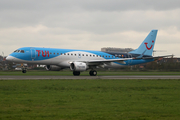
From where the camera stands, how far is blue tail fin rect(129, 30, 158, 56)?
156ft

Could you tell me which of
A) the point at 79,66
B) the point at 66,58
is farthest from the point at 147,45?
the point at 66,58

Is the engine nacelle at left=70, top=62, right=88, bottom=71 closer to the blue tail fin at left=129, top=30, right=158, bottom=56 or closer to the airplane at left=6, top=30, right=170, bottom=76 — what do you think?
the airplane at left=6, top=30, right=170, bottom=76

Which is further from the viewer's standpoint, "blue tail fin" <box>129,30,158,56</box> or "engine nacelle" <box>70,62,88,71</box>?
"blue tail fin" <box>129,30,158,56</box>

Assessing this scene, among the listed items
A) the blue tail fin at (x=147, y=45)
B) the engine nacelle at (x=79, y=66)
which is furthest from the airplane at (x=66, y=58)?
the blue tail fin at (x=147, y=45)

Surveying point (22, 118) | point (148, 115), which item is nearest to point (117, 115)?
point (148, 115)

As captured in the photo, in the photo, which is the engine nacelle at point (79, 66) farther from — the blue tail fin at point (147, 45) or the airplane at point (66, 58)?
the blue tail fin at point (147, 45)

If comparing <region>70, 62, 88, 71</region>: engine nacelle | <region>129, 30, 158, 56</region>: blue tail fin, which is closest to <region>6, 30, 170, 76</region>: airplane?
<region>70, 62, 88, 71</region>: engine nacelle

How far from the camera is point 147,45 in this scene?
157 ft

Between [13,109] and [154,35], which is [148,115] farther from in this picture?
[154,35]

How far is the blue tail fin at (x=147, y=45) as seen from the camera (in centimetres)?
4753

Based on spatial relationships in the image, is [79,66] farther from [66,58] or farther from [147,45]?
[147,45]

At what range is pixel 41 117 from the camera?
27.5ft

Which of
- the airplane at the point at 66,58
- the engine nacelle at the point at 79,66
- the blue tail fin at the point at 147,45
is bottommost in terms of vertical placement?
the engine nacelle at the point at 79,66

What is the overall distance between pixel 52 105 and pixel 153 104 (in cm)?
456
